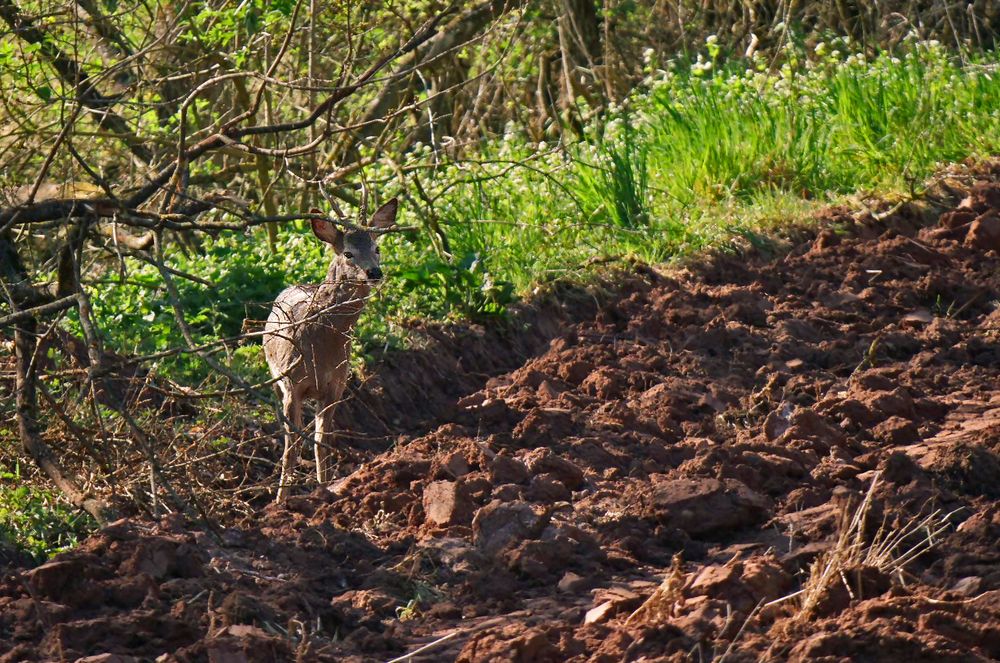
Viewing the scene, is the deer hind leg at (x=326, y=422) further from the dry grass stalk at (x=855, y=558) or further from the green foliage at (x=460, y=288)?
the dry grass stalk at (x=855, y=558)

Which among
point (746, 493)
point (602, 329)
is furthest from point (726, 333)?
point (746, 493)

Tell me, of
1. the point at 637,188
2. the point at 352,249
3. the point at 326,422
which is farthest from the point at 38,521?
→ the point at 637,188

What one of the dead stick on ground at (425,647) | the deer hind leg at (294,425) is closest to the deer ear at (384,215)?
the deer hind leg at (294,425)

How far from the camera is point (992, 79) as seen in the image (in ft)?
40.5

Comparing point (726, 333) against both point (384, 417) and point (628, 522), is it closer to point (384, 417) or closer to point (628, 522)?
point (384, 417)

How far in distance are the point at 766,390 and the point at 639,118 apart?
525cm

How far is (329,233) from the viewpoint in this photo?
8.07m

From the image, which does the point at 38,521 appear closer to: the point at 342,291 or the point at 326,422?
the point at 326,422

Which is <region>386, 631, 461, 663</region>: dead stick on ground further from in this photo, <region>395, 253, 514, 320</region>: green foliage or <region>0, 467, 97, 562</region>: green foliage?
<region>395, 253, 514, 320</region>: green foliage

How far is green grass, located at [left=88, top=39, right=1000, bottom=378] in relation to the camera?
9.46 meters

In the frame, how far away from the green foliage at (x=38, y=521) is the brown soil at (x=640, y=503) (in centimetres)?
56

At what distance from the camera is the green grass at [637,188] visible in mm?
9461

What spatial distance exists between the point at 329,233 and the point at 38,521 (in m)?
A: 2.60

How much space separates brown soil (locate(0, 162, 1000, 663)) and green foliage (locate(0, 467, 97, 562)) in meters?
0.56
